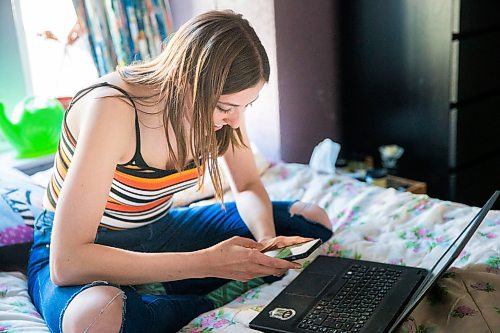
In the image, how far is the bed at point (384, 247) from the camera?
142 centimetres

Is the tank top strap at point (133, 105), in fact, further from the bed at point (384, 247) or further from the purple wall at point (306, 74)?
the purple wall at point (306, 74)

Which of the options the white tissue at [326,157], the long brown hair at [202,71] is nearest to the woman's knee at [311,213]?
the long brown hair at [202,71]

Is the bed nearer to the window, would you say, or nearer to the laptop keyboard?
the laptop keyboard

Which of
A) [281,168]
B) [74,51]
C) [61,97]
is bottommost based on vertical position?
[281,168]

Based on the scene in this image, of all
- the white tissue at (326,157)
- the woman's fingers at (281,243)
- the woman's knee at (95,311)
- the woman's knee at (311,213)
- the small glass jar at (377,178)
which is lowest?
the small glass jar at (377,178)

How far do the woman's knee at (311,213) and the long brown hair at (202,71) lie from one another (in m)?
0.42

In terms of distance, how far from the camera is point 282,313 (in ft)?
4.58

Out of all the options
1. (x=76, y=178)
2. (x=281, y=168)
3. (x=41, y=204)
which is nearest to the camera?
(x=76, y=178)

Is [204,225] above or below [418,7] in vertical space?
below

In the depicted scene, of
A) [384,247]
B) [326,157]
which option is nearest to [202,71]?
[384,247]

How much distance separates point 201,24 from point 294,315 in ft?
2.14

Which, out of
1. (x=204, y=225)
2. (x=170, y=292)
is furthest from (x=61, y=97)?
(x=170, y=292)

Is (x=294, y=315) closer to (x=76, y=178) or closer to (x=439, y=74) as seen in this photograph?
(x=76, y=178)

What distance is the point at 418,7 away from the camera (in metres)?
2.62
